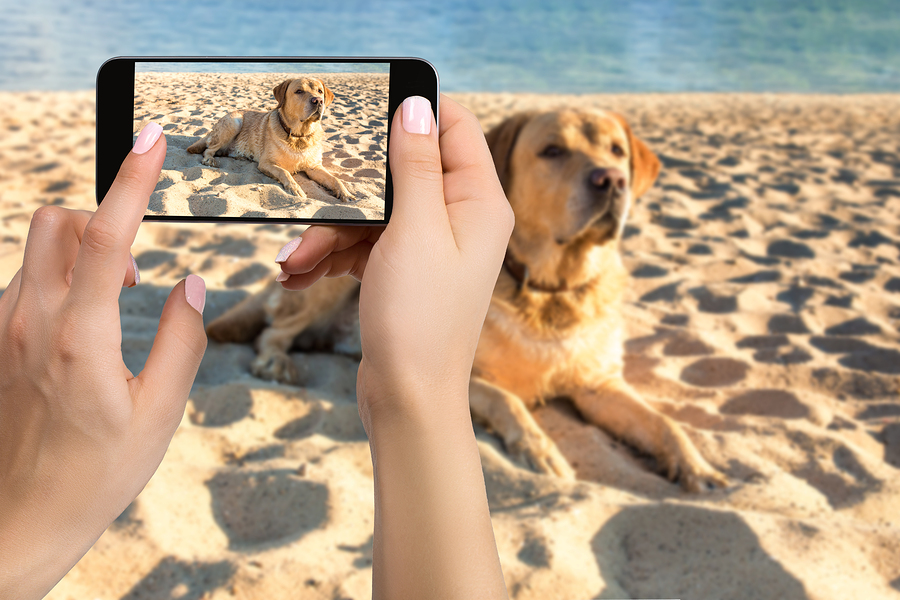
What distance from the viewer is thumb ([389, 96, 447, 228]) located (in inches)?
37.8

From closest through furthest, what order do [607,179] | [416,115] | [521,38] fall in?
1. [416,115]
2. [607,179]
3. [521,38]

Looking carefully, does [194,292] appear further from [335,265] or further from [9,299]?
[335,265]

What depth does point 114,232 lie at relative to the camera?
2.72ft

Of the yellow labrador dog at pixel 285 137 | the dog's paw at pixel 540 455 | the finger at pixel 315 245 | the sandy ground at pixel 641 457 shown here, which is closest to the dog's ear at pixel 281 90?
the yellow labrador dog at pixel 285 137

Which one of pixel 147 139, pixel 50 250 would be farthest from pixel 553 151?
pixel 50 250

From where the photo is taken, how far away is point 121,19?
22078mm

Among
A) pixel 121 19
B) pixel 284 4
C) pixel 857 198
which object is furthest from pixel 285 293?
pixel 284 4

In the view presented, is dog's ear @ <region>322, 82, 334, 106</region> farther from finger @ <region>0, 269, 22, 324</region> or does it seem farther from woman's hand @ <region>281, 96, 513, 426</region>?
finger @ <region>0, 269, 22, 324</region>

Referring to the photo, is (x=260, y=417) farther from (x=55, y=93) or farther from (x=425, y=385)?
(x=55, y=93)

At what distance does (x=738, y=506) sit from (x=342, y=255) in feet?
5.26

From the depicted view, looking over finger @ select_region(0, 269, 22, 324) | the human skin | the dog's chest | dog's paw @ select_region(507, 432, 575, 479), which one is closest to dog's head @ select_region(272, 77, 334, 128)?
the human skin

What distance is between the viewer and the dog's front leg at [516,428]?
238cm

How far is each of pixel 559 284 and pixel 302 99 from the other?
2.05m

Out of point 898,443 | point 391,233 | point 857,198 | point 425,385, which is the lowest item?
point 898,443
